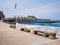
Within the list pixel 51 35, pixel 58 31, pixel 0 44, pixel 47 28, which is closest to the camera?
pixel 0 44

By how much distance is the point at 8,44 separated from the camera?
32.5 feet

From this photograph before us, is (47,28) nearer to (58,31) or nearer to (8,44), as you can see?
(58,31)

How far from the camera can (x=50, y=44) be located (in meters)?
9.90

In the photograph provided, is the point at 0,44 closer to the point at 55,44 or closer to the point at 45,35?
the point at 55,44

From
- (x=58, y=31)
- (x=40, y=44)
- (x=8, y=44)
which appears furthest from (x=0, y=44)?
(x=58, y=31)

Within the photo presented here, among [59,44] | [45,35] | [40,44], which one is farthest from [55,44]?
[45,35]

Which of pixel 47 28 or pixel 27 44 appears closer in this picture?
pixel 27 44

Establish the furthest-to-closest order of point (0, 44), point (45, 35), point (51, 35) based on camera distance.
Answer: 1. point (45, 35)
2. point (51, 35)
3. point (0, 44)

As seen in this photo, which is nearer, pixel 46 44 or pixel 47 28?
pixel 46 44

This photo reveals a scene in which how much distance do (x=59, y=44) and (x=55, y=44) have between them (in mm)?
297

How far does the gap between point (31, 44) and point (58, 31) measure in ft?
25.8

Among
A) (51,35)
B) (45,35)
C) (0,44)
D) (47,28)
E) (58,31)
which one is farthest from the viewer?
(47,28)

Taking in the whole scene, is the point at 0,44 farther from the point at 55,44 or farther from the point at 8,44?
the point at 55,44

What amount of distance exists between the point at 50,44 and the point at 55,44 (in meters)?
0.37
